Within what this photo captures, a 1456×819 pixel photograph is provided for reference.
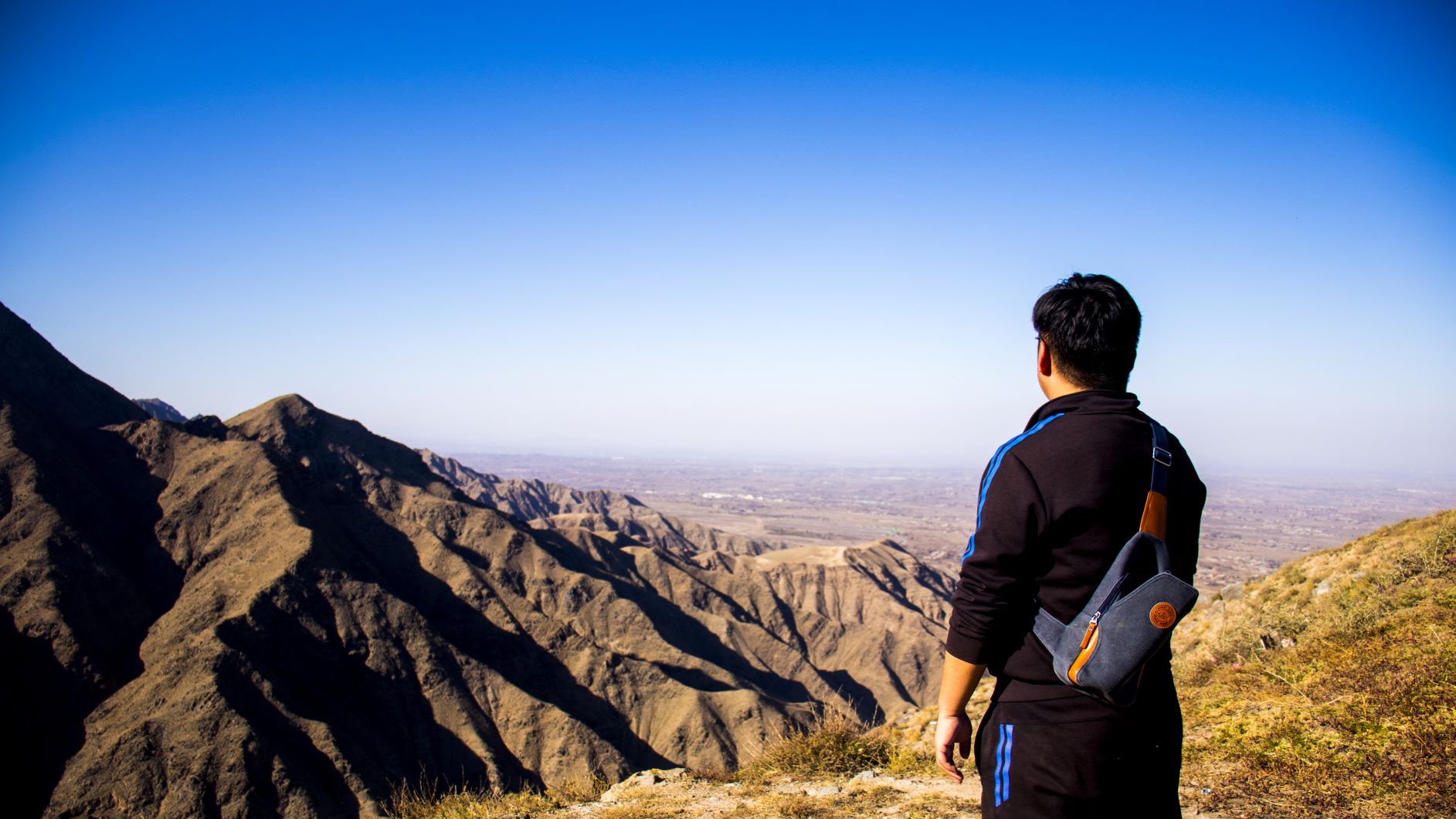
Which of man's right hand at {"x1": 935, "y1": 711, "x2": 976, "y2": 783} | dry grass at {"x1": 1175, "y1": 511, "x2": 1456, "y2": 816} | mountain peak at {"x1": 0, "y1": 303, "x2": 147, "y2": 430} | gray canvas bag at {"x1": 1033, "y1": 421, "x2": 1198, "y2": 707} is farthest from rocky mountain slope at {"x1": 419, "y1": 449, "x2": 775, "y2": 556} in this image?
gray canvas bag at {"x1": 1033, "y1": 421, "x2": 1198, "y2": 707}

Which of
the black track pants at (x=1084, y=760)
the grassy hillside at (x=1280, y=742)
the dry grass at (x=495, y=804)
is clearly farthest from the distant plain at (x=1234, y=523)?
the black track pants at (x=1084, y=760)

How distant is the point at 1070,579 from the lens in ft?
8.34

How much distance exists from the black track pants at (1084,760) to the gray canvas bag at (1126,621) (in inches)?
4.5

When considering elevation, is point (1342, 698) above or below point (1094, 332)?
below

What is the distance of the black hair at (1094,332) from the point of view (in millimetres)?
2684

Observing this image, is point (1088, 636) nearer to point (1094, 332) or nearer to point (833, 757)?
point (1094, 332)

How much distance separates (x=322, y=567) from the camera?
1593 inches

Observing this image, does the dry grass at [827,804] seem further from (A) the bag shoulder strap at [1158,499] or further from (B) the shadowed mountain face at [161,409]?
(B) the shadowed mountain face at [161,409]

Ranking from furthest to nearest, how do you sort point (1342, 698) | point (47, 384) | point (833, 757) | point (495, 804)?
point (47, 384), point (495, 804), point (833, 757), point (1342, 698)

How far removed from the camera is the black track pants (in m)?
2.48

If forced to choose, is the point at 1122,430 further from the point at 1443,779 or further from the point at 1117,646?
the point at 1443,779

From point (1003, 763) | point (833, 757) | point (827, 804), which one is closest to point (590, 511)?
point (833, 757)

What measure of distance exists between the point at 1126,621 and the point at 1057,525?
0.37 metres

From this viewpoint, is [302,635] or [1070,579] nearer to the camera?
[1070,579]
